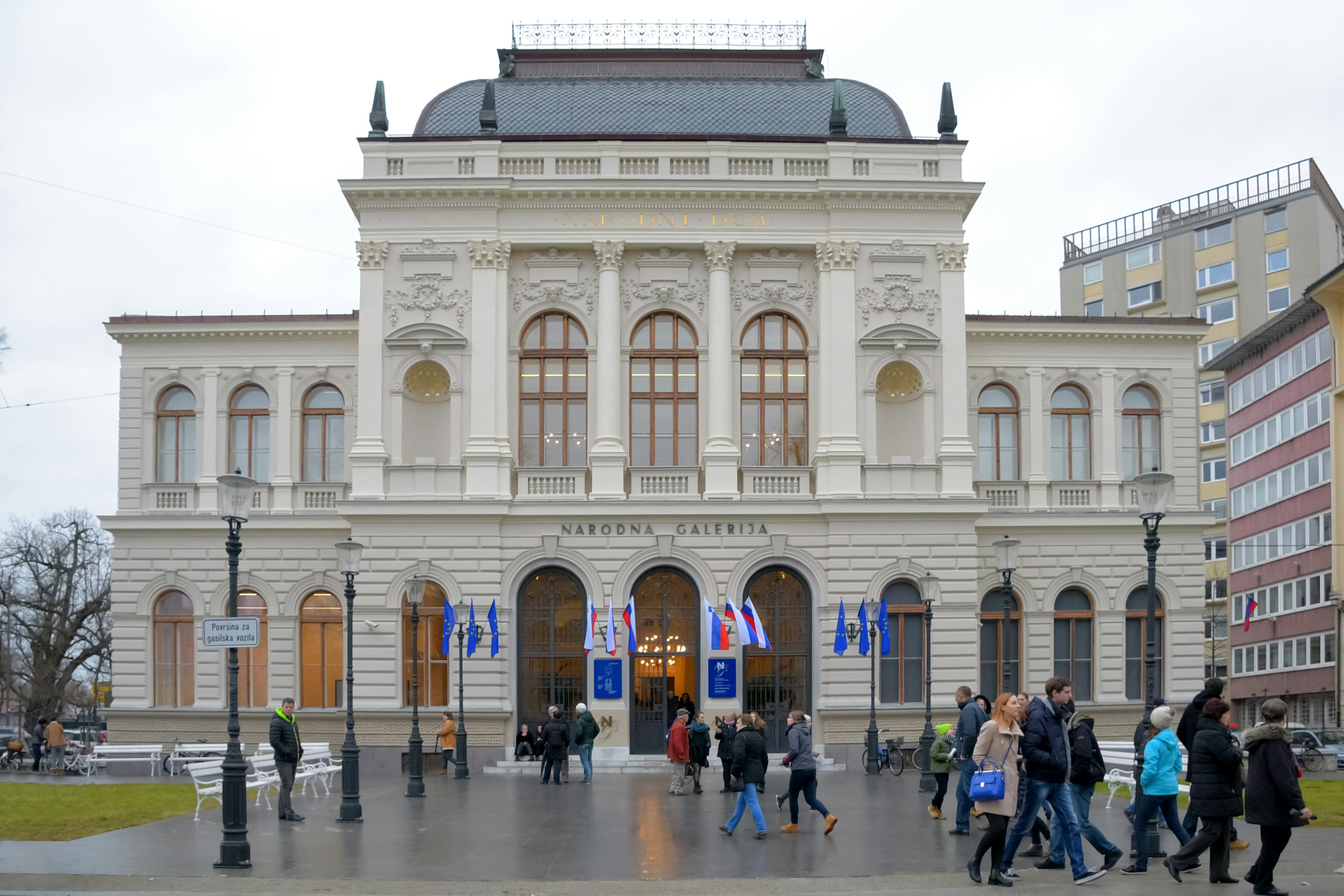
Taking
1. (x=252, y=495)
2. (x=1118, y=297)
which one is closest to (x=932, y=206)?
(x=252, y=495)

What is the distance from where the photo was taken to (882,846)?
21047 millimetres

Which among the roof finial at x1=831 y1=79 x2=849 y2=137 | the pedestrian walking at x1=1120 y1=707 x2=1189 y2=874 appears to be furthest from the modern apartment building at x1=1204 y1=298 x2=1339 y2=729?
the pedestrian walking at x1=1120 y1=707 x2=1189 y2=874

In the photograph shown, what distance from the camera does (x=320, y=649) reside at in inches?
1668

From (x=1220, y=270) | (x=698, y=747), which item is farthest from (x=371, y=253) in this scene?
(x=1220, y=270)

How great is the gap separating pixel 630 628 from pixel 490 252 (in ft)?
35.4

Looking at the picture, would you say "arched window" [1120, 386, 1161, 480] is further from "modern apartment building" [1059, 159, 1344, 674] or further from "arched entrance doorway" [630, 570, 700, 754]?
"modern apartment building" [1059, 159, 1344, 674]

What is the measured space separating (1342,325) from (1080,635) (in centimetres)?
2086

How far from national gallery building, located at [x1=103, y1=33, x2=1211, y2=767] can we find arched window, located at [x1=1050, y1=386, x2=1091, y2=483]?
0.11 m

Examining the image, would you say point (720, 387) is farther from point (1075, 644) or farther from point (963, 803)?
point (963, 803)

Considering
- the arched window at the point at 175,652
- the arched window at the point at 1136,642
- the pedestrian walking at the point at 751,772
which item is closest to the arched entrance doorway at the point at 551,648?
the arched window at the point at 175,652

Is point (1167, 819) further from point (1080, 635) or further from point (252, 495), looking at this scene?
point (1080, 635)

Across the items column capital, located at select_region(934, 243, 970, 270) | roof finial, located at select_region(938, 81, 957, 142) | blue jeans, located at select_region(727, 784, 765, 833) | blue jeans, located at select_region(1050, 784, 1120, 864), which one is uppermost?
roof finial, located at select_region(938, 81, 957, 142)


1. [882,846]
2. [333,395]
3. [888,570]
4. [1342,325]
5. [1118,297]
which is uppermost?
[1118,297]

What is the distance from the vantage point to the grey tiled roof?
43719 mm
